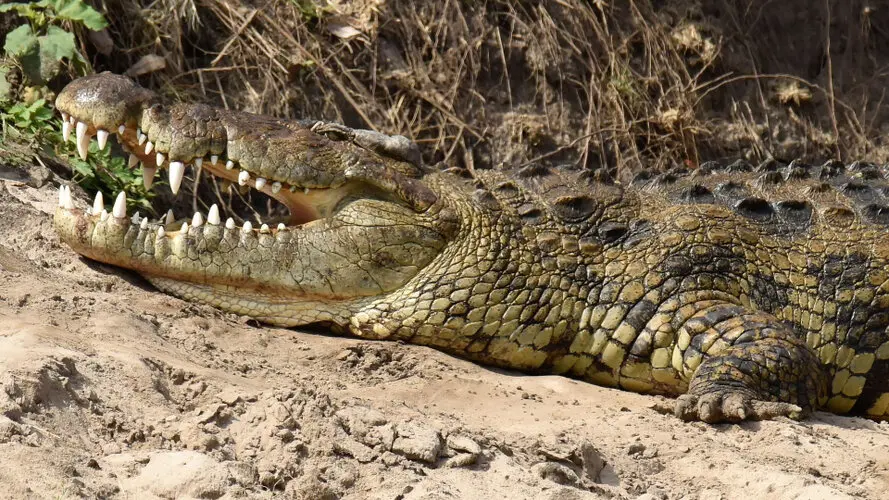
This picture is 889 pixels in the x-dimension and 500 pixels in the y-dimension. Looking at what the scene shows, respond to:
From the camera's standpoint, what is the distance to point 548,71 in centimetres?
758

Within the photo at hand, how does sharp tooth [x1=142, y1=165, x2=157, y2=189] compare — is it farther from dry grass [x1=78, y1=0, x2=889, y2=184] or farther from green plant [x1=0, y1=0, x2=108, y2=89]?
dry grass [x1=78, y1=0, x2=889, y2=184]

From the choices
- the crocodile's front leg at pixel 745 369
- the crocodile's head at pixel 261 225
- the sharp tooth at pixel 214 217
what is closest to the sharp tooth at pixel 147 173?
the crocodile's head at pixel 261 225

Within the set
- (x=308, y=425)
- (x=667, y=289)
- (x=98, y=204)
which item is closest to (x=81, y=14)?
(x=98, y=204)

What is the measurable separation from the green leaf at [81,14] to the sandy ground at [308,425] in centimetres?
168

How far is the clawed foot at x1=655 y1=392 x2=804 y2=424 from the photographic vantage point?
414 cm

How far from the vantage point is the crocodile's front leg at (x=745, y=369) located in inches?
165

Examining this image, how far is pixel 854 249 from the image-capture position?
16.9 ft

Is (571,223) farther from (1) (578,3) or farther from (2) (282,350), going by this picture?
(1) (578,3)

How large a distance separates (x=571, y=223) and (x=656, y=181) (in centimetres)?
55

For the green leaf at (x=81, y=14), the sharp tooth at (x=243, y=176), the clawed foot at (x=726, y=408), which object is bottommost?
the clawed foot at (x=726, y=408)

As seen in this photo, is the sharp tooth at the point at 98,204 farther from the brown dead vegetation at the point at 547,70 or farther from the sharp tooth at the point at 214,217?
the brown dead vegetation at the point at 547,70

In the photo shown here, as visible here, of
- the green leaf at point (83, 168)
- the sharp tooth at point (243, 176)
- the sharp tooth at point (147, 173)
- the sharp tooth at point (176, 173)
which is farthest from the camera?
the green leaf at point (83, 168)

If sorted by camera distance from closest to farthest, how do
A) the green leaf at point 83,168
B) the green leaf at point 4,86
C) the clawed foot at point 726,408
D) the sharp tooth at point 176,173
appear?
the clawed foot at point 726,408 < the sharp tooth at point 176,173 < the green leaf at point 83,168 < the green leaf at point 4,86

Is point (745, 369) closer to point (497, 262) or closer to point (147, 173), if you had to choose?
point (497, 262)
